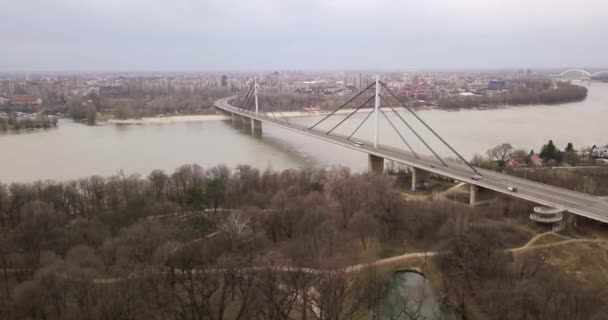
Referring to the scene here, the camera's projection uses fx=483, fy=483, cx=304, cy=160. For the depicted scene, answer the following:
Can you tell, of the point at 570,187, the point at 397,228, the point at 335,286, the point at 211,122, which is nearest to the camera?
the point at 335,286

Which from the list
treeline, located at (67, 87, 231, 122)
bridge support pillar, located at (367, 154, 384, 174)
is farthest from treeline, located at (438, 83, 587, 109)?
bridge support pillar, located at (367, 154, 384, 174)

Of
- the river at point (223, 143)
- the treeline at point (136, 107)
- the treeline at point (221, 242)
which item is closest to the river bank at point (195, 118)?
the treeline at point (136, 107)

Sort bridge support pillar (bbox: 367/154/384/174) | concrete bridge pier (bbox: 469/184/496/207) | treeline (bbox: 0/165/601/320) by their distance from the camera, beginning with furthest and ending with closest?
bridge support pillar (bbox: 367/154/384/174)
concrete bridge pier (bbox: 469/184/496/207)
treeline (bbox: 0/165/601/320)

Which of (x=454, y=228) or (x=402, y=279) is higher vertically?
(x=454, y=228)

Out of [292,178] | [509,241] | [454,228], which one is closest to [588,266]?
[509,241]

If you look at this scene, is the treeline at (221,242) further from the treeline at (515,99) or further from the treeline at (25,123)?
the treeline at (515,99)

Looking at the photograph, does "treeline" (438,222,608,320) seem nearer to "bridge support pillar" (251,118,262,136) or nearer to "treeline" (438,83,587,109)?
"bridge support pillar" (251,118,262,136)

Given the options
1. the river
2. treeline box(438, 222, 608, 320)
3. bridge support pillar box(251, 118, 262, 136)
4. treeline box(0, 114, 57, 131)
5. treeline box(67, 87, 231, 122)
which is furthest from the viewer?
treeline box(67, 87, 231, 122)

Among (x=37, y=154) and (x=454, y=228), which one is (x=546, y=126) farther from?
(x=37, y=154)
